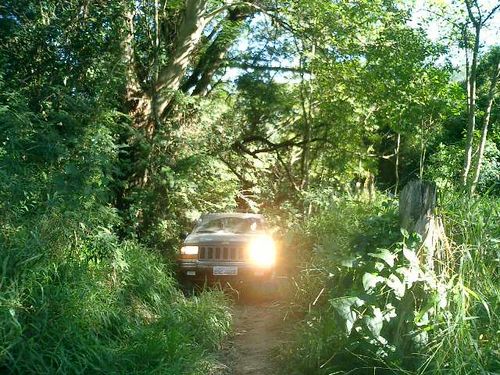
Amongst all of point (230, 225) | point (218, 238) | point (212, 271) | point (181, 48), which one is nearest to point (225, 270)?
point (212, 271)

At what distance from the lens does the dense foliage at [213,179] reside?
3.98m

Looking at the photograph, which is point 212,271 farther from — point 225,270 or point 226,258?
point 226,258

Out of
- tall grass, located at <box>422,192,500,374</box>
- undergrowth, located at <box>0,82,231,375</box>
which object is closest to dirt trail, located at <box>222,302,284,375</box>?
undergrowth, located at <box>0,82,231,375</box>

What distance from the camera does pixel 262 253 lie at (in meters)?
8.80

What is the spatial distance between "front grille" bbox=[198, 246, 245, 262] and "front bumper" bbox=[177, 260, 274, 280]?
9 centimetres

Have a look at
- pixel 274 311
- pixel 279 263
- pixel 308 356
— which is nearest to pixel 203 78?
pixel 279 263

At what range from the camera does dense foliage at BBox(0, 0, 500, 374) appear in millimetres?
3984

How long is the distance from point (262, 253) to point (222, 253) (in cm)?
69

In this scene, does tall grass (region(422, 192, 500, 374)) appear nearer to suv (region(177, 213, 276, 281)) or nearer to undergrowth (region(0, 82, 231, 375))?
undergrowth (region(0, 82, 231, 375))

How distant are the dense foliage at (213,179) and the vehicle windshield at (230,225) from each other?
0.82 metres

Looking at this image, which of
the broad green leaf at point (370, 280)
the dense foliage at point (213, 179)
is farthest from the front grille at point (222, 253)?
the broad green leaf at point (370, 280)

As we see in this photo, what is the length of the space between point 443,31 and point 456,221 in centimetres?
1035

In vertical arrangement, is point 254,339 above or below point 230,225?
below

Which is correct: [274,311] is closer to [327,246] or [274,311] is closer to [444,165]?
[327,246]
